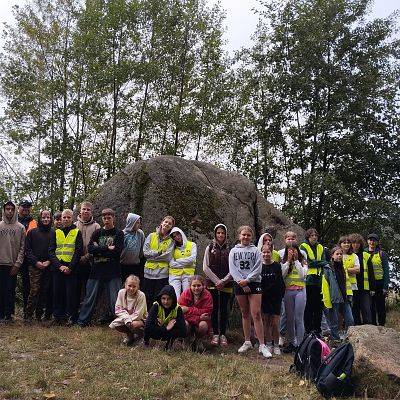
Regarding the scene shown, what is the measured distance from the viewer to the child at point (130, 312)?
7.12 meters

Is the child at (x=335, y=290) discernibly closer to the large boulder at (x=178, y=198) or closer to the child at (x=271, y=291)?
the child at (x=271, y=291)

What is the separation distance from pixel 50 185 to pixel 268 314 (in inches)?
584

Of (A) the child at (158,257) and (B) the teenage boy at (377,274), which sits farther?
(B) the teenage boy at (377,274)

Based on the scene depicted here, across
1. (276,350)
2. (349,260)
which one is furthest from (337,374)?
(349,260)

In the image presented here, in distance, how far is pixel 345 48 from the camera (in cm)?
1889

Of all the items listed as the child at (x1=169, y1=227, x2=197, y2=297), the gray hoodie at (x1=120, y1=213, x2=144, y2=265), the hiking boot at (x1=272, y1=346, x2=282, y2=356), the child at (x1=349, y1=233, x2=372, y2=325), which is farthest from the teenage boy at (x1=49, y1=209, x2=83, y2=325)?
the child at (x1=349, y1=233, x2=372, y2=325)

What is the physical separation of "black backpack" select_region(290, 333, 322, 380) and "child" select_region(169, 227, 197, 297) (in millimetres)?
2536

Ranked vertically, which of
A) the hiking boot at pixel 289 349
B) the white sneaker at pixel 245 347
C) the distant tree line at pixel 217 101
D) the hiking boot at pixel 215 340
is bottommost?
the hiking boot at pixel 289 349

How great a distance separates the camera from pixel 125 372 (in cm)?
572

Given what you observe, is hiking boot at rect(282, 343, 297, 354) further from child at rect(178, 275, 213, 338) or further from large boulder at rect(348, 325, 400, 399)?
large boulder at rect(348, 325, 400, 399)

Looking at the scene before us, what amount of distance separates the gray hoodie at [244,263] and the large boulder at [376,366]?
1.85m

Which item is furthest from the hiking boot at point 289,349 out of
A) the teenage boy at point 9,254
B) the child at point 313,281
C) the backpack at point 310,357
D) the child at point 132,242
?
the teenage boy at point 9,254

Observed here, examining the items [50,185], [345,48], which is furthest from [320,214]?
[50,185]

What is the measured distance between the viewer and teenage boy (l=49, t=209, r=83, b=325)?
28.1ft
